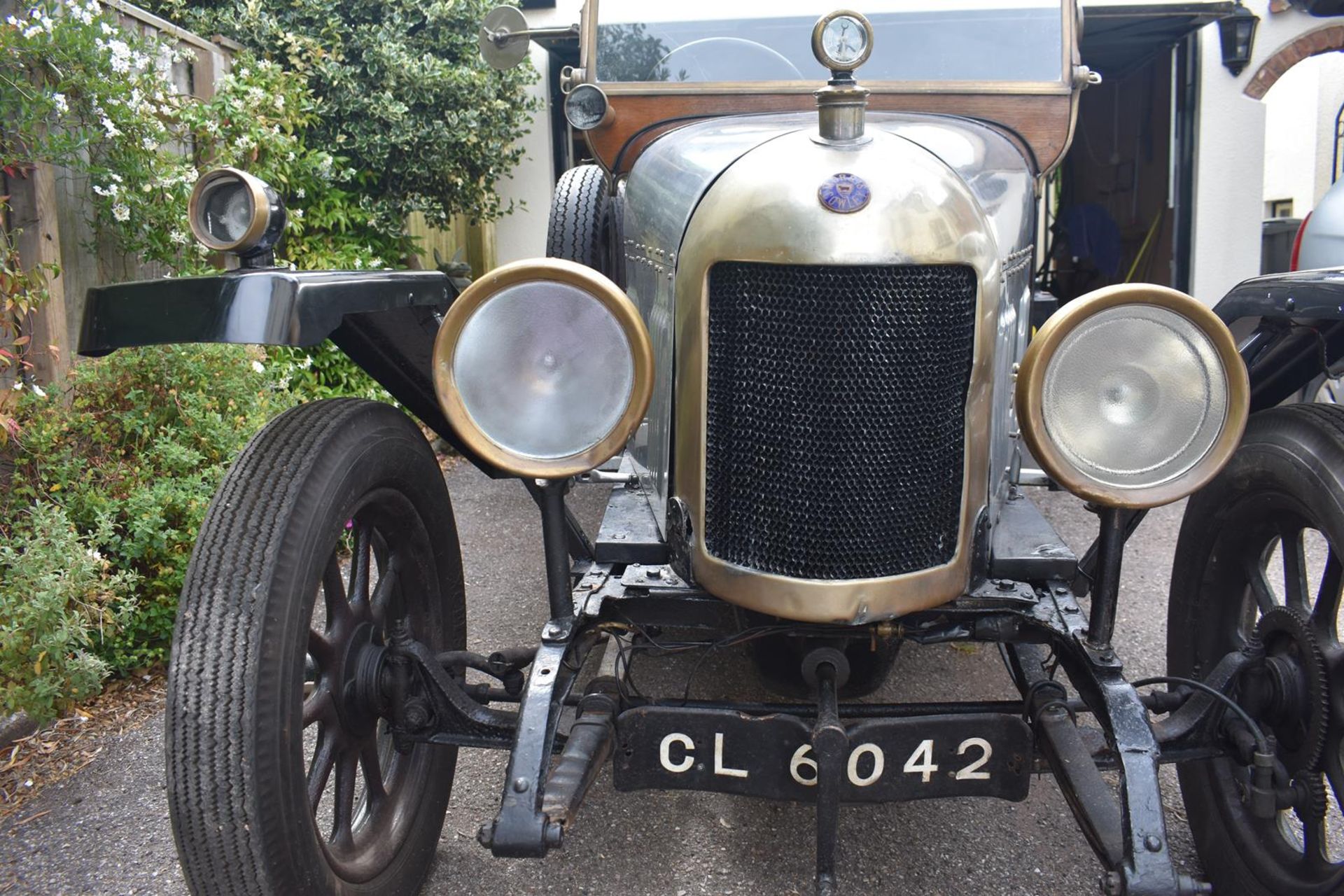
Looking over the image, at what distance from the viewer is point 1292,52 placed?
699 cm

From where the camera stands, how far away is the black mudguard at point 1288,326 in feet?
6.08

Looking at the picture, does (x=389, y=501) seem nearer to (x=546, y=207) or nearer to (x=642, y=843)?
(x=642, y=843)

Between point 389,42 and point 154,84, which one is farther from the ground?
point 389,42

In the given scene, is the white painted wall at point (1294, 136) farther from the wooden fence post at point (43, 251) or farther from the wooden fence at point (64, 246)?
the wooden fence post at point (43, 251)

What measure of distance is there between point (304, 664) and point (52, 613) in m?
1.46

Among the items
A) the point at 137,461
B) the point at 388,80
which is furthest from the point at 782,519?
the point at 388,80

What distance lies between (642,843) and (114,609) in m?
1.78

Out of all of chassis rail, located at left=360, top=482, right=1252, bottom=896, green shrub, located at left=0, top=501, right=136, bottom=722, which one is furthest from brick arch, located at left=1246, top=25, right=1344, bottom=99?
green shrub, located at left=0, top=501, right=136, bottom=722

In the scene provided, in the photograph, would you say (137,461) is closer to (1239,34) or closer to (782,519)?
(782,519)

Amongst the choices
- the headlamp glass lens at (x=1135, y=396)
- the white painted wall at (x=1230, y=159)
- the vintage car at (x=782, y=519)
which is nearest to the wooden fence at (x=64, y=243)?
the vintage car at (x=782, y=519)

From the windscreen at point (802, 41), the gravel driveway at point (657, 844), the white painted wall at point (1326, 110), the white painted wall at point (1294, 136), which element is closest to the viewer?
the gravel driveway at point (657, 844)

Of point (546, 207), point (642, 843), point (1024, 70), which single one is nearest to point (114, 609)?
point (642, 843)

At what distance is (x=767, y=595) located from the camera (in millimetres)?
1697

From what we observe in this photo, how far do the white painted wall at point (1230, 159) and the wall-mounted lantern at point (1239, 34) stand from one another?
167mm
